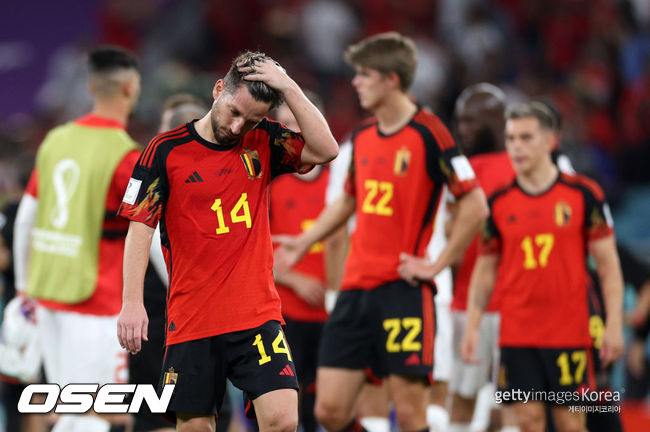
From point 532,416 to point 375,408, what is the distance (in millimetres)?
1456

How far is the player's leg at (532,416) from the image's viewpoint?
20.9 ft

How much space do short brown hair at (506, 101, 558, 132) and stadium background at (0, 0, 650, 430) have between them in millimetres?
4330

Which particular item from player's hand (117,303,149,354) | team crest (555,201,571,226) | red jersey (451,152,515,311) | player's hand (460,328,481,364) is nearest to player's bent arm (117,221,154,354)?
player's hand (117,303,149,354)

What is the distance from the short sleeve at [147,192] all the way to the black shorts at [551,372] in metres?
2.93

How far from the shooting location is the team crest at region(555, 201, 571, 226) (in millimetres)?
6520

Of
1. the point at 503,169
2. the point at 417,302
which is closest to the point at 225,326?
the point at 417,302

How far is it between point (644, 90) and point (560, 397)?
7.88 metres

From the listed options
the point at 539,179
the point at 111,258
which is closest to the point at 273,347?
the point at 111,258

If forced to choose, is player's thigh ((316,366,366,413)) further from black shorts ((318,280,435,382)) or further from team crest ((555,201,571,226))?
team crest ((555,201,571,226))

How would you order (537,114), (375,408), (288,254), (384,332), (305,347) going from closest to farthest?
1. (384,332)
2. (288,254)
3. (537,114)
4. (375,408)
5. (305,347)

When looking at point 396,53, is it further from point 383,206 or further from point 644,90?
point 644,90

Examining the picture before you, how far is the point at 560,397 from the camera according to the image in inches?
250

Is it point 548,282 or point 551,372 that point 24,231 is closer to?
point 548,282

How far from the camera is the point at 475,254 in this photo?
310 inches
